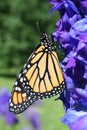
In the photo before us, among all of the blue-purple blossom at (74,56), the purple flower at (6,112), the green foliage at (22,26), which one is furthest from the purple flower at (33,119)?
the green foliage at (22,26)

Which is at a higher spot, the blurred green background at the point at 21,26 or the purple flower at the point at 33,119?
the blurred green background at the point at 21,26

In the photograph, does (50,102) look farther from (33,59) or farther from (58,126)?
(33,59)

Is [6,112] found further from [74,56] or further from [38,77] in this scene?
[74,56]

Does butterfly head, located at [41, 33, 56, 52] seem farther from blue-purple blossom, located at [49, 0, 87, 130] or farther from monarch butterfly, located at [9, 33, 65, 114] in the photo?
blue-purple blossom, located at [49, 0, 87, 130]

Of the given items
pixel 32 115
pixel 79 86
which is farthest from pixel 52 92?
pixel 32 115

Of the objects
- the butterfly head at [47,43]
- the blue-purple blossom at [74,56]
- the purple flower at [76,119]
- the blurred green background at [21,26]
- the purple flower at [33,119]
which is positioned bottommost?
the purple flower at [76,119]

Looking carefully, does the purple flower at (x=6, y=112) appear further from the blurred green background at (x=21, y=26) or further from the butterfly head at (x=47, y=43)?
the blurred green background at (x=21, y=26)
